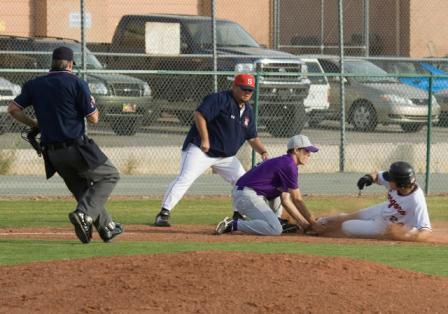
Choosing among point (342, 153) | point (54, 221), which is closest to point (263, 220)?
point (54, 221)

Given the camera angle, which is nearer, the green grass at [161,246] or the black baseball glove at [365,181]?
the green grass at [161,246]

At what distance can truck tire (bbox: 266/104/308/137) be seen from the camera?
2289 centimetres

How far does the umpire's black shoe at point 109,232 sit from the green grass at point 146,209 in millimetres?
2383

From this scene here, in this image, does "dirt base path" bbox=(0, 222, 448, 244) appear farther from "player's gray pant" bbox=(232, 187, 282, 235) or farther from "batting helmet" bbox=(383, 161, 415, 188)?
"batting helmet" bbox=(383, 161, 415, 188)

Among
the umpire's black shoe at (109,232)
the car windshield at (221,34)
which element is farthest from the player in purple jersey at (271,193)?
the car windshield at (221,34)

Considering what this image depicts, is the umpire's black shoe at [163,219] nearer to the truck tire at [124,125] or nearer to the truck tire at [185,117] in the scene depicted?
the truck tire at [124,125]

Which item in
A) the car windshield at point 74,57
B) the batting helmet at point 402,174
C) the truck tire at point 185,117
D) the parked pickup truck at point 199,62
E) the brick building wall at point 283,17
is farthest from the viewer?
the brick building wall at point 283,17

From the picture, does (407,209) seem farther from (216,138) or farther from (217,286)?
(217,286)

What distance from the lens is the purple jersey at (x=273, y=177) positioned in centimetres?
1378

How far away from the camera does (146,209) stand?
17375mm

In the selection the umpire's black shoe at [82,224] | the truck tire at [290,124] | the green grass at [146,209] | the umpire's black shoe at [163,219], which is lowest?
the green grass at [146,209]

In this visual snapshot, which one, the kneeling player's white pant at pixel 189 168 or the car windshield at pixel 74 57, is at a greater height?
the car windshield at pixel 74 57

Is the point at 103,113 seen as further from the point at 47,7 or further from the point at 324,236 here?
the point at 47,7

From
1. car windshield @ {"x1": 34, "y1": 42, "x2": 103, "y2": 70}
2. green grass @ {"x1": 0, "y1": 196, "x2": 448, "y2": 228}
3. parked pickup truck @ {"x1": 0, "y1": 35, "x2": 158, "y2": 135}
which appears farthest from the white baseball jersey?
car windshield @ {"x1": 34, "y1": 42, "x2": 103, "y2": 70}
